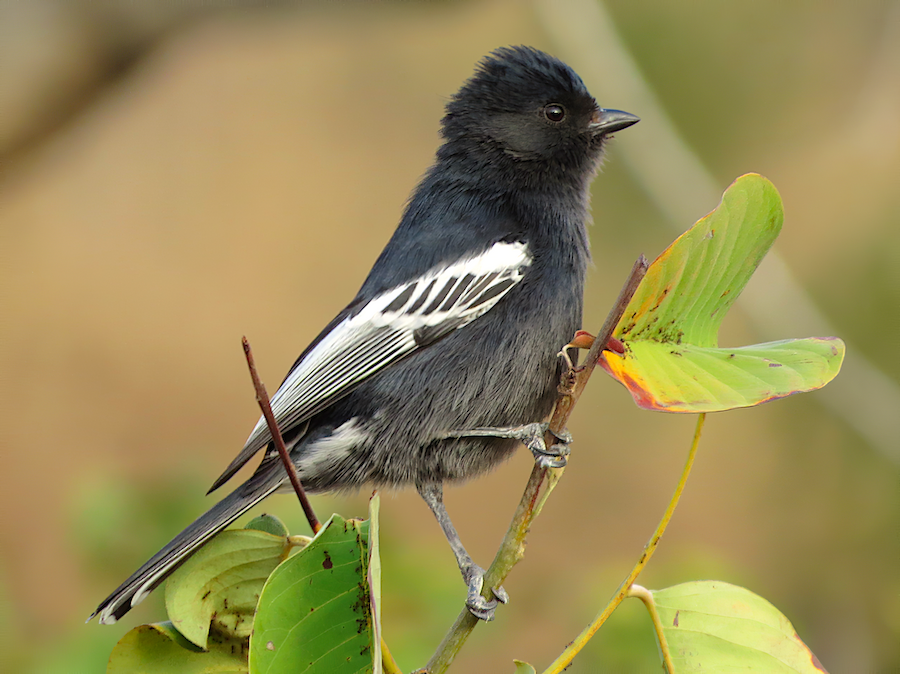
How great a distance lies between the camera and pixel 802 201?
6.46 meters

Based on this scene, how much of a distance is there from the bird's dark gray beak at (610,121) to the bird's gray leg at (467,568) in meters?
1.30

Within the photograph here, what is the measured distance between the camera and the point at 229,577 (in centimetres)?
139

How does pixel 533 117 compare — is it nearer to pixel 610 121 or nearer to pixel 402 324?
pixel 610 121

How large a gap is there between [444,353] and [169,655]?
1.09m

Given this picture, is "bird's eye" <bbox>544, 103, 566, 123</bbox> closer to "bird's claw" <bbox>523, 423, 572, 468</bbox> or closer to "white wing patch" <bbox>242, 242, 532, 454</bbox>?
"white wing patch" <bbox>242, 242, 532, 454</bbox>

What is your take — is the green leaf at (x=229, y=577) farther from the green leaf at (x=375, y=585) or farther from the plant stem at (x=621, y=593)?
the plant stem at (x=621, y=593)

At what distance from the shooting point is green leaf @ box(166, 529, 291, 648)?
1.33 metres

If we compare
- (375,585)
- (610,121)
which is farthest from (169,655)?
(610,121)

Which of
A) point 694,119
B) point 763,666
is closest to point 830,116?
point 694,119

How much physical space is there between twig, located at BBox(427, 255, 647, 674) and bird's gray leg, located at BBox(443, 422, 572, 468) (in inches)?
1.5

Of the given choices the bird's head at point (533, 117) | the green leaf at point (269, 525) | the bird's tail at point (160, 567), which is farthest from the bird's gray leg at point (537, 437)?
the bird's head at point (533, 117)

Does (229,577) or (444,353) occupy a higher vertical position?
(229,577)

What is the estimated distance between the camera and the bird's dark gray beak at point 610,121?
249 cm

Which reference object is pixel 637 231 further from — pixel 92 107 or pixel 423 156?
pixel 92 107
